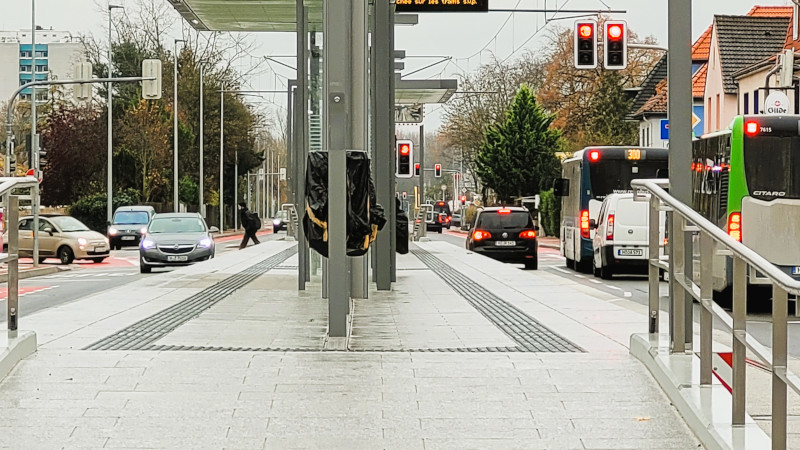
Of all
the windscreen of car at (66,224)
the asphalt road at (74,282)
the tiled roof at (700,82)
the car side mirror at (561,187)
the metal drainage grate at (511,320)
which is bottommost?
the asphalt road at (74,282)

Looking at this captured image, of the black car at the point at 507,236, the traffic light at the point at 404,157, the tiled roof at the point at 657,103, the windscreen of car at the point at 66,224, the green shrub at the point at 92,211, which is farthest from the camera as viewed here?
the tiled roof at the point at 657,103

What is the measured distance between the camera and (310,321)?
12461 mm

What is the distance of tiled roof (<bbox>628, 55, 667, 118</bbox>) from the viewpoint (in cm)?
Answer: 7566

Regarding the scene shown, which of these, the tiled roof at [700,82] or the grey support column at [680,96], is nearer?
the grey support column at [680,96]

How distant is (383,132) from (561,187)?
54.5 ft

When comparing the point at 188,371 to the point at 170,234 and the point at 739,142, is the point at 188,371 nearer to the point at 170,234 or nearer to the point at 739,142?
the point at 739,142

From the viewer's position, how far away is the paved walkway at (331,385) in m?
6.73

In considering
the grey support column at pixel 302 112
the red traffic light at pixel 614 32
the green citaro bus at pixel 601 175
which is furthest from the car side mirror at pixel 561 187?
the grey support column at pixel 302 112

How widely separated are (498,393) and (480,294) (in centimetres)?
939

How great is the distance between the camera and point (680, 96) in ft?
28.3

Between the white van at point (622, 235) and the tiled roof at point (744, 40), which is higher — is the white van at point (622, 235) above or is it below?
below

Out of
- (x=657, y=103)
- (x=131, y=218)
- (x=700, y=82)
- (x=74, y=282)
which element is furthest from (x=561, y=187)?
(x=700, y=82)

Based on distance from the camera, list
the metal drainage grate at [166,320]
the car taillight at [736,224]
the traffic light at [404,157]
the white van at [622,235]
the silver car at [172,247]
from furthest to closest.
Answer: the traffic light at [404,157], the silver car at [172,247], the white van at [622,235], the car taillight at [736,224], the metal drainage grate at [166,320]

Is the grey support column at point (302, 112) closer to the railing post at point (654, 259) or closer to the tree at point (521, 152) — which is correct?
the railing post at point (654, 259)
